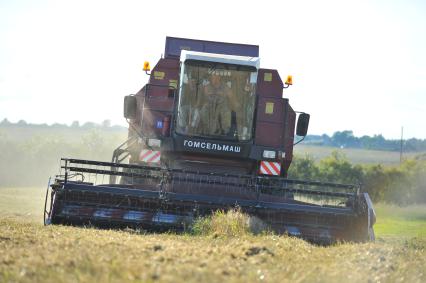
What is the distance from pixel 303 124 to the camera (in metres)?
14.0

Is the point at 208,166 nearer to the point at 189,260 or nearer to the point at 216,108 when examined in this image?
the point at 216,108

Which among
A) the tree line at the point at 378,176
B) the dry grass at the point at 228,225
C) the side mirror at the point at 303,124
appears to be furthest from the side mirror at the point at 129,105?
the tree line at the point at 378,176

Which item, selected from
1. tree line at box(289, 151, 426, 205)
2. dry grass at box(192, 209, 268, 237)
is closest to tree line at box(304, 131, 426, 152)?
tree line at box(289, 151, 426, 205)

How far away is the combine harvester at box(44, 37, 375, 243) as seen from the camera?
11672 mm

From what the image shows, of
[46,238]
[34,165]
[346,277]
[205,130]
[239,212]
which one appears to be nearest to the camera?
[346,277]

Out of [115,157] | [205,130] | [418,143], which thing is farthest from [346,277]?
[418,143]

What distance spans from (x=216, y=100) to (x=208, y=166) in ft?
4.33

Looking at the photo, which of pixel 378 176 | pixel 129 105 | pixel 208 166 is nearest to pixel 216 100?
pixel 208 166

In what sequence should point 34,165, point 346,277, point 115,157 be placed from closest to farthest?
point 346,277, point 115,157, point 34,165

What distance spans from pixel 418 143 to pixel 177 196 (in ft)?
488

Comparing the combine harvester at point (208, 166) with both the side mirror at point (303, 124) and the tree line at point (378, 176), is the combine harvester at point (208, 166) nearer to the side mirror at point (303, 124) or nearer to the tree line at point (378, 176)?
the side mirror at point (303, 124)

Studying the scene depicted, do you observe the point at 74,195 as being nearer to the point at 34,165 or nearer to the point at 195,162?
the point at 195,162

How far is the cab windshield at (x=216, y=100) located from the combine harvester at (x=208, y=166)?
0.8 inches

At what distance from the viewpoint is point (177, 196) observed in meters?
11.7
